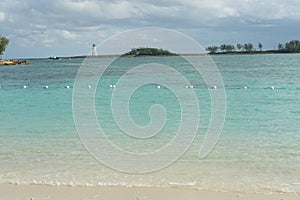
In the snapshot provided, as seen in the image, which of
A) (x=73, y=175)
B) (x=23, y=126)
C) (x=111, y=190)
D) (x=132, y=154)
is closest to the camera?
(x=111, y=190)

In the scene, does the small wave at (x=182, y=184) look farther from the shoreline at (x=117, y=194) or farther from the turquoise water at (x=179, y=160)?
the shoreline at (x=117, y=194)

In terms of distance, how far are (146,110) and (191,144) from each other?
8671 mm

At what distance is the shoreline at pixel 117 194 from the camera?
6473mm

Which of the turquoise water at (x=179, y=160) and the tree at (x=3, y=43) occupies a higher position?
the tree at (x=3, y=43)

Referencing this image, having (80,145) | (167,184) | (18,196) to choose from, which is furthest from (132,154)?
(18,196)

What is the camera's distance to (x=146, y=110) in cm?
1923

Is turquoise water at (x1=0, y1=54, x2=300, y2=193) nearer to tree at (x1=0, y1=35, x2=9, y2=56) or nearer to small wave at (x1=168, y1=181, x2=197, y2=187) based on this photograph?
small wave at (x1=168, y1=181, x2=197, y2=187)

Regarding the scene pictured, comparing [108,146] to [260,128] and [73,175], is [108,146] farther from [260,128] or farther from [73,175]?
[260,128]

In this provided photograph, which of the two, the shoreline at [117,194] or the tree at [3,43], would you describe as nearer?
the shoreline at [117,194]

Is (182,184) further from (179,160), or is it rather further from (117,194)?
(179,160)

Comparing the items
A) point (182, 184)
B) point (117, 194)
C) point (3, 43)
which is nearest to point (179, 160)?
point (182, 184)

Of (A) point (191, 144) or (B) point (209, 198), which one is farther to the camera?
(A) point (191, 144)

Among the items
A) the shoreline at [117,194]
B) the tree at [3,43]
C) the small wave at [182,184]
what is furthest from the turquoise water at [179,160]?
the tree at [3,43]

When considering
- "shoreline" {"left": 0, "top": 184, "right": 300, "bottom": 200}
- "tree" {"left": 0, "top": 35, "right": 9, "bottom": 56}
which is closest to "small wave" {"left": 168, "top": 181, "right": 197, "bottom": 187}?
"shoreline" {"left": 0, "top": 184, "right": 300, "bottom": 200}
